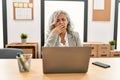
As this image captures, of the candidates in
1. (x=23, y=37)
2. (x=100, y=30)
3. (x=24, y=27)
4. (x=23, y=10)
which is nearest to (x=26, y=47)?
(x=23, y=37)

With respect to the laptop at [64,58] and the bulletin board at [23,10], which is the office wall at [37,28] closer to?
the bulletin board at [23,10]

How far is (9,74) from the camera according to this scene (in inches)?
50.6

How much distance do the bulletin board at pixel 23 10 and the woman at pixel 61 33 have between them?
2068 millimetres

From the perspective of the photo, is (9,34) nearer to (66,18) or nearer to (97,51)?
(97,51)

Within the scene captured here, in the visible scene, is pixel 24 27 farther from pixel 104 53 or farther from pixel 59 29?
pixel 59 29

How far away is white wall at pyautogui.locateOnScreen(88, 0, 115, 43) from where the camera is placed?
440 centimetres

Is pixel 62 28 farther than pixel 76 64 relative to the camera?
Yes

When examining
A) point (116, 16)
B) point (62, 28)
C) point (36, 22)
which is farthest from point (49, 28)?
point (116, 16)

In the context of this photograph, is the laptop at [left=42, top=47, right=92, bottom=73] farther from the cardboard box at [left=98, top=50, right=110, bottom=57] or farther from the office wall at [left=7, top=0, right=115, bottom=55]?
the office wall at [left=7, top=0, right=115, bottom=55]

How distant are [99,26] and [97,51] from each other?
0.72m

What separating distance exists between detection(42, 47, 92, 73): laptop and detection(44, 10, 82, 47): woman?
2.94 feet

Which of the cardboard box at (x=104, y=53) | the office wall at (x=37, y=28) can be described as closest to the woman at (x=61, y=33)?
the cardboard box at (x=104, y=53)

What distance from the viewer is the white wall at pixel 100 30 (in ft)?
14.4

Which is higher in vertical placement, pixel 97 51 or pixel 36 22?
pixel 36 22
